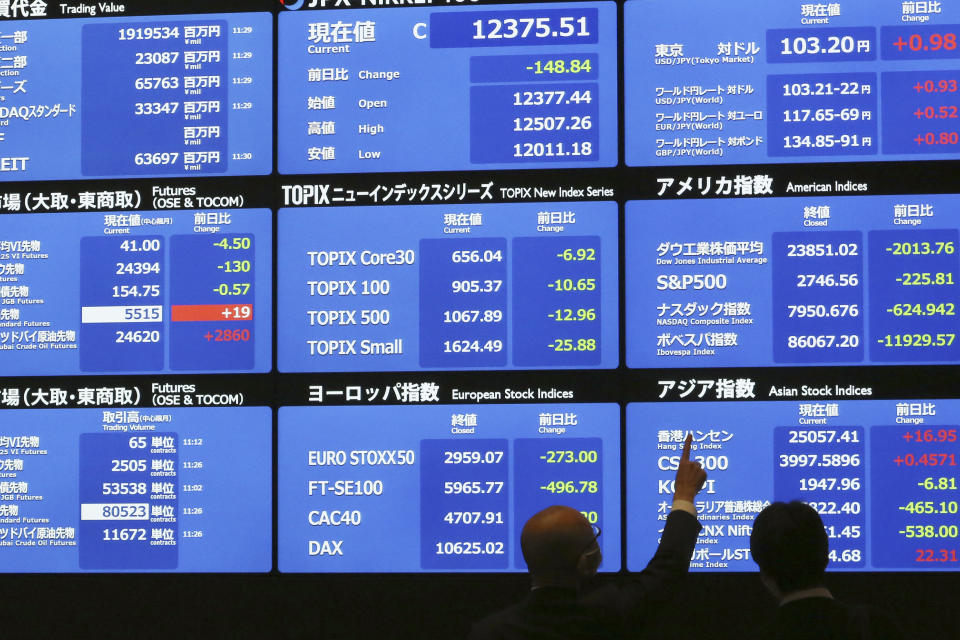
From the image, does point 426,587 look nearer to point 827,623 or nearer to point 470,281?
point 470,281

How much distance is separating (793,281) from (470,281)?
1.02 meters

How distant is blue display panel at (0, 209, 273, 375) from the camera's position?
3.65m

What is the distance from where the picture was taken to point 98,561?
3.62m

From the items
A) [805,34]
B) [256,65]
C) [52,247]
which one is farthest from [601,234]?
[52,247]

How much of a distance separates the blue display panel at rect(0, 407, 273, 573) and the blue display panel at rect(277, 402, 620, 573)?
12 cm

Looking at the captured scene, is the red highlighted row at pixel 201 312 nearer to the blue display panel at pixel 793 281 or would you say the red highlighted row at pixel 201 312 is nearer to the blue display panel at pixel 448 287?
the blue display panel at pixel 448 287

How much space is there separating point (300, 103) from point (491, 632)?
6.74 ft

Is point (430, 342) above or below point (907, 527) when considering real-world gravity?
above

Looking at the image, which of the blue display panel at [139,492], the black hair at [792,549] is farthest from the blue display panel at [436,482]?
the black hair at [792,549]

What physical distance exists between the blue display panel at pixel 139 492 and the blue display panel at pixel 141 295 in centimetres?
19

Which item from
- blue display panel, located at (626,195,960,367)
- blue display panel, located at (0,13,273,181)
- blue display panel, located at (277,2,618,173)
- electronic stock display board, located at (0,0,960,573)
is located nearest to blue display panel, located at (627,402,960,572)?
electronic stock display board, located at (0,0,960,573)

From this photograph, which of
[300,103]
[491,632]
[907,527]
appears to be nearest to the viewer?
[491,632]

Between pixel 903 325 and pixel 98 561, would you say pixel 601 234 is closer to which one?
pixel 903 325

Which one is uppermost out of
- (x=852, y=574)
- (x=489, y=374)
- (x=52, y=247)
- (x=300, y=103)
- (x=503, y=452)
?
(x=300, y=103)
